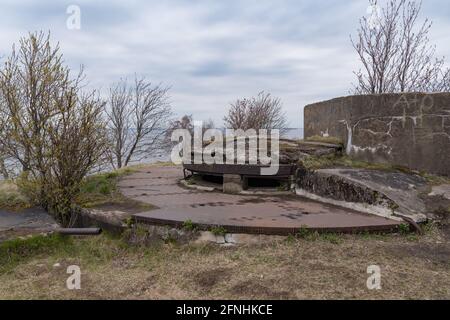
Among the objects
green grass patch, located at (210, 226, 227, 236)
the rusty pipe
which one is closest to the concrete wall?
green grass patch, located at (210, 226, 227, 236)

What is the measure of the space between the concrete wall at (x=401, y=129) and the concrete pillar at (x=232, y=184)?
6.30 feet

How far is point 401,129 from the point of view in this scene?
5461mm

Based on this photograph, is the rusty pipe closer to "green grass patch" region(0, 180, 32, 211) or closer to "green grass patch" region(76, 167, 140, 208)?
"green grass patch" region(76, 167, 140, 208)

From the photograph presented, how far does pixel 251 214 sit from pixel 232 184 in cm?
160

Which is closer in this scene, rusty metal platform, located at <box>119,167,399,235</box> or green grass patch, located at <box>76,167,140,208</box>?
rusty metal platform, located at <box>119,167,399,235</box>

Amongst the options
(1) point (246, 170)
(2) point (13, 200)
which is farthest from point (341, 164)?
(2) point (13, 200)

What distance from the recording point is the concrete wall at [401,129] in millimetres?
5211

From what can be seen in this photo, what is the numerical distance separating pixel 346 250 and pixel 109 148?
12.8 feet

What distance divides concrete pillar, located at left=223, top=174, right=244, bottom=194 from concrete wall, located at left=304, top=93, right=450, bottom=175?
1.92 m

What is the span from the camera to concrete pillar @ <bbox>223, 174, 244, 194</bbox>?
593 cm

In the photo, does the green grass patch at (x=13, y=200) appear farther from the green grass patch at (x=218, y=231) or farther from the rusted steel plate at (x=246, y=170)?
the green grass patch at (x=218, y=231)

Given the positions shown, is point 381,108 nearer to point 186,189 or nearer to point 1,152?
point 186,189

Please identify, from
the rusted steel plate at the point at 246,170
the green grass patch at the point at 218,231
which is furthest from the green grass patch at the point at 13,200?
the green grass patch at the point at 218,231

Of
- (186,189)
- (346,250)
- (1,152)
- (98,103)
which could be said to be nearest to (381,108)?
(346,250)
